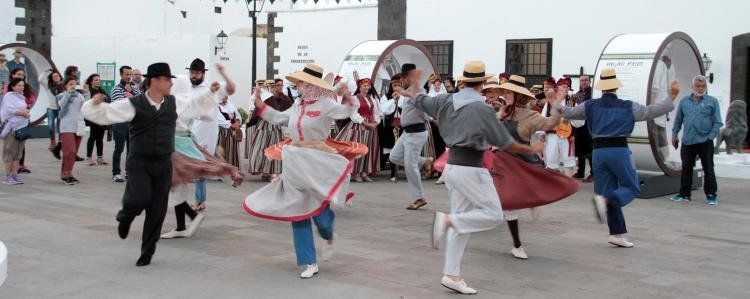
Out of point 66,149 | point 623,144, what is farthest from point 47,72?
point 623,144

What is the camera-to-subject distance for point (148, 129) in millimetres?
6379

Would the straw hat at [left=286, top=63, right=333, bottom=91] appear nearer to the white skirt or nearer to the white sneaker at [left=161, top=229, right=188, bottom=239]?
the white skirt

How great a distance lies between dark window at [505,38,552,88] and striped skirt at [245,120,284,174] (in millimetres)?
8483

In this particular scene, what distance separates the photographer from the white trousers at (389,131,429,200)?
984 cm

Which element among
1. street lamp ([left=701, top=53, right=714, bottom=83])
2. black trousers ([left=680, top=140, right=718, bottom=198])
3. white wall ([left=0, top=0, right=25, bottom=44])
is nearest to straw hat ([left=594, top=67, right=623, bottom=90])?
black trousers ([left=680, top=140, right=718, bottom=198])

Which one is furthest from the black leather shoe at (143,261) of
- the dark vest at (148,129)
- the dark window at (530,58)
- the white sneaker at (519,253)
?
the dark window at (530,58)

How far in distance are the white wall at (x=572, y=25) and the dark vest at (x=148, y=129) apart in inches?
525

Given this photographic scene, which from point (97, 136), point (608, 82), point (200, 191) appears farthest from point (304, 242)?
point (97, 136)

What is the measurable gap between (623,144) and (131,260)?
4534mm

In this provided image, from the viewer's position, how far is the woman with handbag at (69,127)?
11680 mm

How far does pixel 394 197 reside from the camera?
35.8 feet

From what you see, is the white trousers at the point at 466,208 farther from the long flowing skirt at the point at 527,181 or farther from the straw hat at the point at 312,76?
the straw hat at the point at 312,76

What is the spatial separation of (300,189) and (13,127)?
6.73m

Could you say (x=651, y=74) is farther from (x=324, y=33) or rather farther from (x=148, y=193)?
(x=324, y=33)
